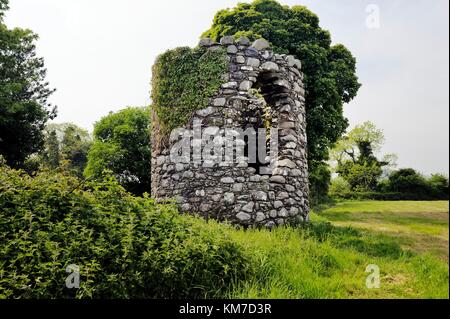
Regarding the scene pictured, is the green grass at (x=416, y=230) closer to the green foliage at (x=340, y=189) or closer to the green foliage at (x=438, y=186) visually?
the green foliage at (x=438, y=186)

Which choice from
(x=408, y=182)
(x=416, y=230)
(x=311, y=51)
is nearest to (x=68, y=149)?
(x=311, y=51)

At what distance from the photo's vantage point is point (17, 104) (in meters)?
16.3

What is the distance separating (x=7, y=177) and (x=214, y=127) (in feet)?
11.9

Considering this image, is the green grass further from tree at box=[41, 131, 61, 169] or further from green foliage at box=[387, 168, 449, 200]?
tree at box=[41, 131, 61, 169]

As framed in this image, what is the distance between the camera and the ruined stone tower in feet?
23.4

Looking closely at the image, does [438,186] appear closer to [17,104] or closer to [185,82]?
[185,82]

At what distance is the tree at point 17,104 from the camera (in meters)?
16.4

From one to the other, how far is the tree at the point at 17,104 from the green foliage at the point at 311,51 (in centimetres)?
875

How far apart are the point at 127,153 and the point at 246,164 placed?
37.8 ft

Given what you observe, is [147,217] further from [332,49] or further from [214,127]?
[332,49]

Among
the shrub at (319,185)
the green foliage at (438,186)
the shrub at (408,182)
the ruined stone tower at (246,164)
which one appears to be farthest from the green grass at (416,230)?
the shrub at (408,182)

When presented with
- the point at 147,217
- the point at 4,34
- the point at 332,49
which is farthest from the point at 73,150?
the point at 147,217
